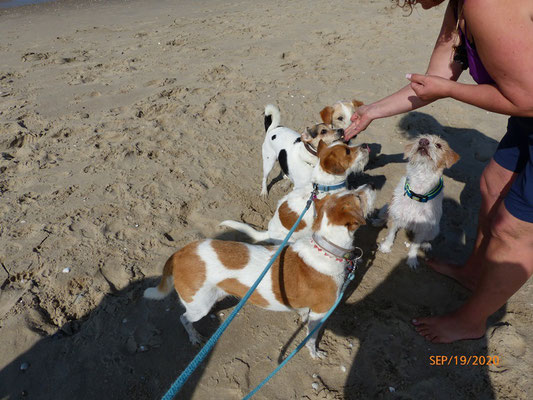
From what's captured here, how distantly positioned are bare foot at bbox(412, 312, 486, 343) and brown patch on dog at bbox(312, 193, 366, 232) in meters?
1.24

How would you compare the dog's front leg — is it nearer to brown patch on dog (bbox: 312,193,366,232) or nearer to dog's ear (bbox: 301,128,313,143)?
brown patch on dog (bbox: 312,193,366,232)

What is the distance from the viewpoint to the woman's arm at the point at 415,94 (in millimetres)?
2543

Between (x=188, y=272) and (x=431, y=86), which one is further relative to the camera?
(x=188, y=272)

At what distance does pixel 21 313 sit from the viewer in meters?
2.89

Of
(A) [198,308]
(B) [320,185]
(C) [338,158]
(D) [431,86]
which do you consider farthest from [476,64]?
(A) [198,308]

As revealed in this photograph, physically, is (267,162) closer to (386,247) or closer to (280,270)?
(386,247)

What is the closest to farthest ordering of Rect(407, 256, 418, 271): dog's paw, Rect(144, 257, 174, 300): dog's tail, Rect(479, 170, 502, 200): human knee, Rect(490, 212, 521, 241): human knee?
1. Rect(490, 212, 521, 241): human knee
2. Rect(144, 257, 174, 300): dog's tail
3. Rect(479, 170, 502, 200): human knee
4. Rect(407, 256, 418, 271): dog's paw

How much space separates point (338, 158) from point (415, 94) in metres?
0.88

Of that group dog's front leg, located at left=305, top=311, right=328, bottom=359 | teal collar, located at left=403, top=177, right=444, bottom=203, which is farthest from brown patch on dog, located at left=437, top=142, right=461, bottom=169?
dog's front leg, located at left=305, top=311, right=328, bottom=359

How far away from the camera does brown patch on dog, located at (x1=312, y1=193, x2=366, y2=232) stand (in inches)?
92.4

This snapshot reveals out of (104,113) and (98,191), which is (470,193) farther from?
(104,113)

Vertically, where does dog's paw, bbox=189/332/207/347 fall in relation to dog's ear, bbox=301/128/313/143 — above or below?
below

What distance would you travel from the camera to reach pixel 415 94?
9.03 ft

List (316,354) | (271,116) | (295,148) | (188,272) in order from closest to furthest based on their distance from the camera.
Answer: (188,272) → (316,354) → (295,148) → (271,116)
